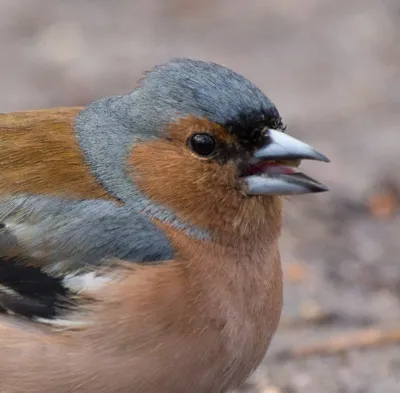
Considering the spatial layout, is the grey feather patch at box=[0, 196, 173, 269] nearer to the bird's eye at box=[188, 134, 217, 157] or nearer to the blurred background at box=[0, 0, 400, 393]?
the bird's eye at box=[188, 134, 217, 157]

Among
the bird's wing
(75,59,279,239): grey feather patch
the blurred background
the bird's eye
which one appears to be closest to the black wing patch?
the bird's wing

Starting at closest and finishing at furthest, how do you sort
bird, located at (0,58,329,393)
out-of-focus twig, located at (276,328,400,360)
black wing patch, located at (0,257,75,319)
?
bird, located at (0,58,329,393), black wing patch, located at (0,257,75,319), out-of-focus twig, located at (276,328,400,360)

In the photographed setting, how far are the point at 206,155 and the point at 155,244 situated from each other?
352 mm

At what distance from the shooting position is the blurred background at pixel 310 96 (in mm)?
4754

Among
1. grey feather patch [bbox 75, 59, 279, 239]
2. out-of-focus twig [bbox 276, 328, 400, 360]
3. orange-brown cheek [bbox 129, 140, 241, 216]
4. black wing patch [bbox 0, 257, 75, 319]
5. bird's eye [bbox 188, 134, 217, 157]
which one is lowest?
black wing patch [bbox 0, 257, 75, 319]

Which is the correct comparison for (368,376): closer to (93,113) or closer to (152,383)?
(152,383)

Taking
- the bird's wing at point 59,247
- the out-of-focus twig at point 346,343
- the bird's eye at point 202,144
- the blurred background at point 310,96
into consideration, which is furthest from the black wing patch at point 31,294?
the out-of-focus twig at point 346,343

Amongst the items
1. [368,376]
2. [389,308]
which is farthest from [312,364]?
[389,308]

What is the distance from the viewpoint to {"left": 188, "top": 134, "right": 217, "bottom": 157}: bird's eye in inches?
142

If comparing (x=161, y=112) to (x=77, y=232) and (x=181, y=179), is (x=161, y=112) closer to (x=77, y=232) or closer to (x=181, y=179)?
(x=181, y=179)

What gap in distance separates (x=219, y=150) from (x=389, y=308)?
5.88ft

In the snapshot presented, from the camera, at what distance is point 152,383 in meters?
3.48

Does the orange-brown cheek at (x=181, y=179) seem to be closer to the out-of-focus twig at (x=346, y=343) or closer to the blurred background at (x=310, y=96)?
the blurred background at (x=310, y=96)

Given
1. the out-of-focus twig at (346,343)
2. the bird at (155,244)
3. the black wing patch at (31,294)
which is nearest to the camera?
the bird at (155,244)
